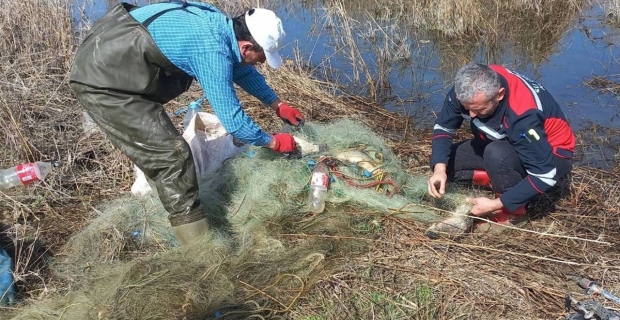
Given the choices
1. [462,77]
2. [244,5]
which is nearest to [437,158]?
[462,77]

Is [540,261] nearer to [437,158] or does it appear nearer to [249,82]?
[437,158]

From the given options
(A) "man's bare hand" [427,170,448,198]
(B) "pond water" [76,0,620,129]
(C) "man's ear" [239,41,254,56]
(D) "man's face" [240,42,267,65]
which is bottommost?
(B) "pond water" [76,0,620,129]

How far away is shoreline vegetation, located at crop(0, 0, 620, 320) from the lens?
10.4 ft

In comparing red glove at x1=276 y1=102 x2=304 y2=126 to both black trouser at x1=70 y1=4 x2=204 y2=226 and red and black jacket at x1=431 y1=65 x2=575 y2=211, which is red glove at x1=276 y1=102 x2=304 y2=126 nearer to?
black trouser at x1=70 y1=4 x2=204 y2=226

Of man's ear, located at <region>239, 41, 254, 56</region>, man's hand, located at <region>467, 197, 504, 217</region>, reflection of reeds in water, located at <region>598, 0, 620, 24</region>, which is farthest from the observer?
reflection of reeds in water, located at <region>598, 0, 620, 24</region>

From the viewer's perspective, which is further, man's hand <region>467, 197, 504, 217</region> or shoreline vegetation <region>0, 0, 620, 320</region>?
man's hand <region>467, 197, 504, 217</region>

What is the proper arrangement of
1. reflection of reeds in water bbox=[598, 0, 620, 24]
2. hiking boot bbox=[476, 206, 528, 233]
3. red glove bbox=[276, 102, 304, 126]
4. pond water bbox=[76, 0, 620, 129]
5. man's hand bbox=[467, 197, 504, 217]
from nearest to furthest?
1. man's hand bbox=[467, 197, 504, 217]
2. hiking boot bbox=[476, 206, 528, 233]
3. red glove bbox=[276, 102, 304, 126]
4. pond water bbox=[76, 0, 620, 129]
5. reflection of reeds in water bbox=[598, 0, 620, 24]

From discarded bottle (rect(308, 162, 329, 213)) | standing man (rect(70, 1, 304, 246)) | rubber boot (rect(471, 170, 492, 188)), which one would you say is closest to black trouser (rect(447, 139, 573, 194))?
rubber boot (rect(471, 170, 492, 188))

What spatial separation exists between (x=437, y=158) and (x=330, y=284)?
52.4 inches

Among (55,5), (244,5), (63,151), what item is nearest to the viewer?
(63,151)

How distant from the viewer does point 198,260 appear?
3.22m

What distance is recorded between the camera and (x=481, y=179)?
14.0ft

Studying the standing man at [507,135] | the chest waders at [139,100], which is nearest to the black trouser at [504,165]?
the standing man at [507,135]

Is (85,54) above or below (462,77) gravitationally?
above
